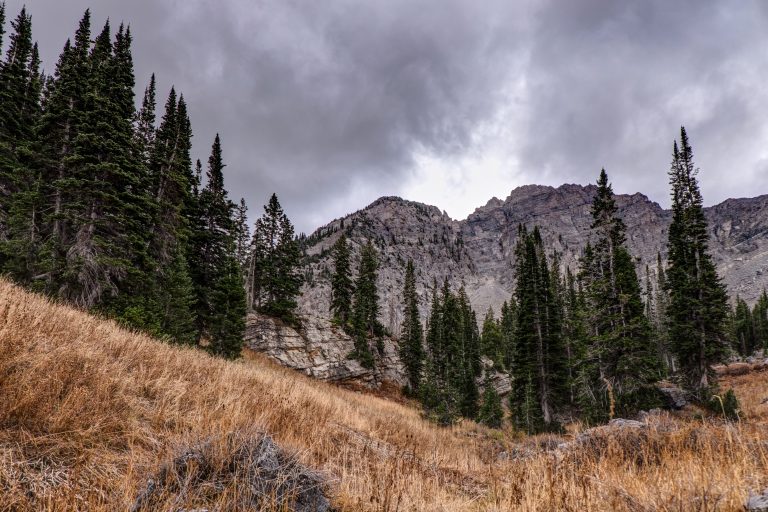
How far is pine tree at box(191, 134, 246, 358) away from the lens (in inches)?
898

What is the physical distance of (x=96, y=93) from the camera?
760 inches

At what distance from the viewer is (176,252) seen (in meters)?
21.0

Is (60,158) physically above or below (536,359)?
above

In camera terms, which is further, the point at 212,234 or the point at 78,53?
the point at 212,234

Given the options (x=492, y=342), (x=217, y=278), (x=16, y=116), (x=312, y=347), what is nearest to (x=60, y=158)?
(x=16, y=116)

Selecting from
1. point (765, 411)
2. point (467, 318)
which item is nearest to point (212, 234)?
point (765, 411)

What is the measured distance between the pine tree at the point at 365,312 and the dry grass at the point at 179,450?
112 ft

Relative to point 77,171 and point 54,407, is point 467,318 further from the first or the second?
point 54,407

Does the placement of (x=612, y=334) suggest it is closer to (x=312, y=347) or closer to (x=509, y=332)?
(x=312, y=347)

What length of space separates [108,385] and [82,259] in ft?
53.4

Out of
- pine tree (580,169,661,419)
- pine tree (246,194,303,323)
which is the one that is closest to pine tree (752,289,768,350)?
Answer: pine tree (580,169,661,419)

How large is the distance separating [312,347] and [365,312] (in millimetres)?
13209

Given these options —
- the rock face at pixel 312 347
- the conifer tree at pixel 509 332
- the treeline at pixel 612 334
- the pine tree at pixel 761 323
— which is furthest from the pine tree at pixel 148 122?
the pine tree at pixel 761 323

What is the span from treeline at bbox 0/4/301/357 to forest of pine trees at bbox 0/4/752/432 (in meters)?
0.10
